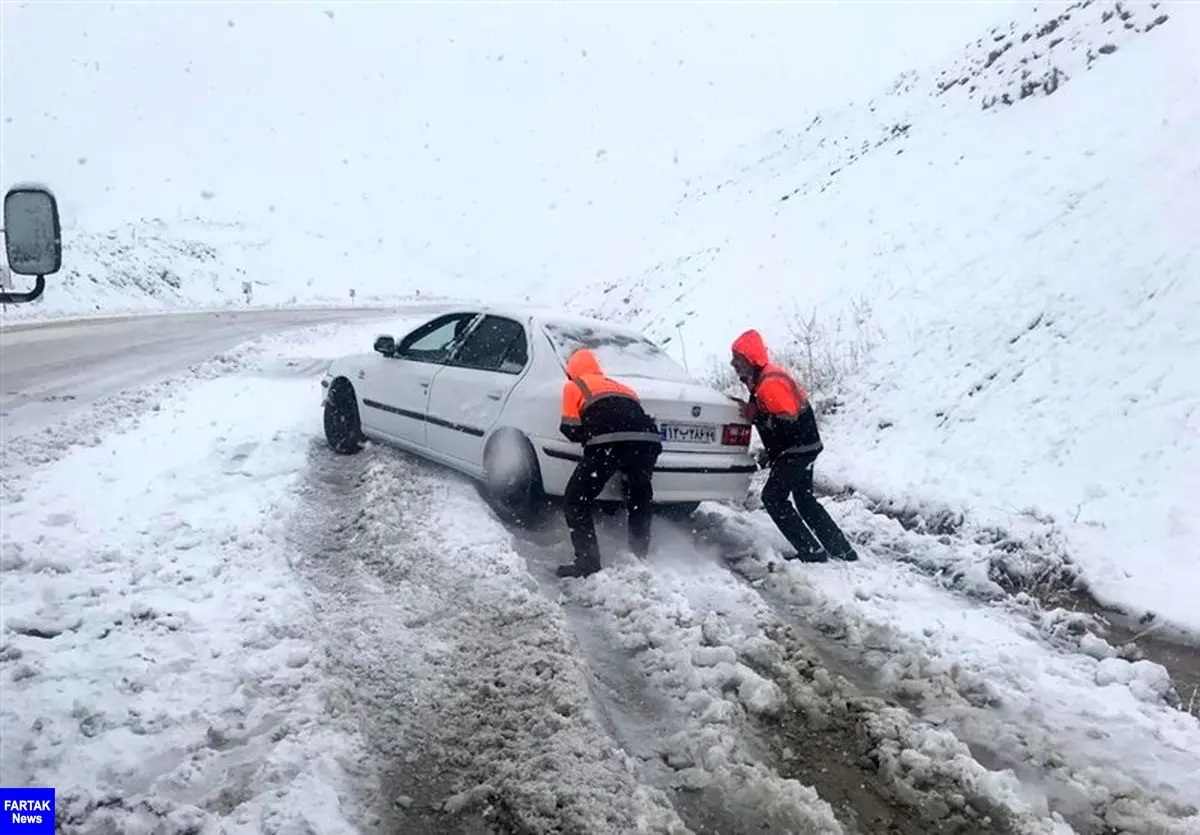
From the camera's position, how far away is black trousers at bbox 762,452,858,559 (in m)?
5.88

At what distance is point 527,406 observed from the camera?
6.03 metres

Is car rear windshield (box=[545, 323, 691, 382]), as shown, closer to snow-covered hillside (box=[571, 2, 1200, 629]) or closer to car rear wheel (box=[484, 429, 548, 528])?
car rear wheel (box=[484, 429, 548, 528])

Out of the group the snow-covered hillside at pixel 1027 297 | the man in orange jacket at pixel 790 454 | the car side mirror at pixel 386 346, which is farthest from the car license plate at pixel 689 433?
the car side mirror at pixel 386 346

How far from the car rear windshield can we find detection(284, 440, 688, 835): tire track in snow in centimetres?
133

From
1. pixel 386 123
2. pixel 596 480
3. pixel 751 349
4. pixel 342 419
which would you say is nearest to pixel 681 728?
pixel 596 480

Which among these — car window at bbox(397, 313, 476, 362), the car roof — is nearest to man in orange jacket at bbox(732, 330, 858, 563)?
the car roof

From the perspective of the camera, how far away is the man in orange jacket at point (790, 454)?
5.85 metres

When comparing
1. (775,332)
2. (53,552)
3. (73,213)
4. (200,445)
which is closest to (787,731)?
(53,552)

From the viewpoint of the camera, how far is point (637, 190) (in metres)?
47.2

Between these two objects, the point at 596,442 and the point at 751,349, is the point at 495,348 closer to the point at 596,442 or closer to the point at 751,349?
the point at 596,442

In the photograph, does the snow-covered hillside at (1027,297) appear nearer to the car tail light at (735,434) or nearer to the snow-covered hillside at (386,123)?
the car tail light at (735,434)

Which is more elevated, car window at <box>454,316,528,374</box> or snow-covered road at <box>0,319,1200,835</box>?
car window at <box>454,316,528,374</box>

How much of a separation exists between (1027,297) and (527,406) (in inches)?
210

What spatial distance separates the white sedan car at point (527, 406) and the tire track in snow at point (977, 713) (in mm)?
838
